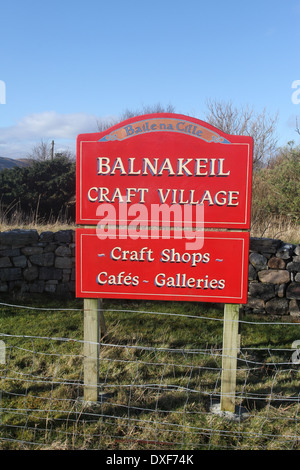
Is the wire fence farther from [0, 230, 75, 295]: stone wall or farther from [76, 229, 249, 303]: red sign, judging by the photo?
[0, 230, 75, 295]: stone wall

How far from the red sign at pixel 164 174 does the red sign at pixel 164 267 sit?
0.17 meters

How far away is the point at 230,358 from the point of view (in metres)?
3.62

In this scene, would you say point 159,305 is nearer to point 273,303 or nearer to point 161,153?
point 273,303

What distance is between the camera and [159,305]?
6805 millimetres

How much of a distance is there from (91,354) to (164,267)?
1115 millimetres

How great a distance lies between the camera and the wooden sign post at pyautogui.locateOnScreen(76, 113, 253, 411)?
364 cm

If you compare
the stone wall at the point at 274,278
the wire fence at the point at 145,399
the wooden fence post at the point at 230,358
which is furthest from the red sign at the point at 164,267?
the stone wall at the point at 274,278

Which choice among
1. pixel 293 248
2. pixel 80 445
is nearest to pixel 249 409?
pixel 80 445

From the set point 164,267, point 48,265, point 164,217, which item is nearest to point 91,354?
point 164,267

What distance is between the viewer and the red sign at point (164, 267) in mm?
3688

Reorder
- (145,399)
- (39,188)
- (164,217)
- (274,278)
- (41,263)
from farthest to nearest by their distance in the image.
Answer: (39,188), (41,263), (274,278), (145,399), (164,217)

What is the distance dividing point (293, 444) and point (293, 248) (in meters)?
3.81

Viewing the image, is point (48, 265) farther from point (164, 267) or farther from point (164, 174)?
point (164, 174)

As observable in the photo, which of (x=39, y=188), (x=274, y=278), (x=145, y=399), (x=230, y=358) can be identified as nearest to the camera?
(x=230, y=358)
